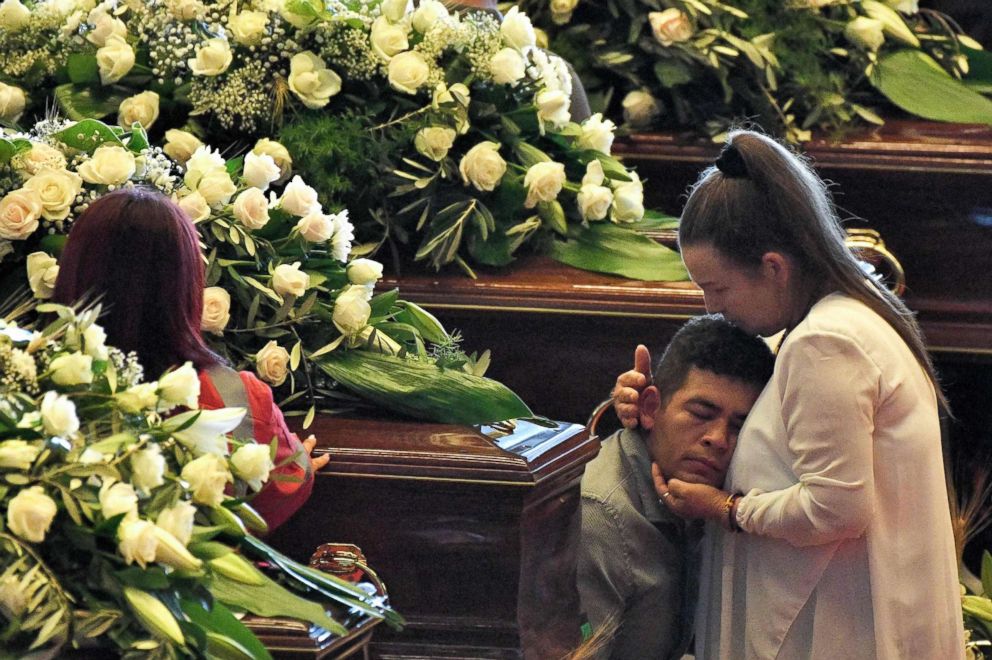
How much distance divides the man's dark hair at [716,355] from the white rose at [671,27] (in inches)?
50.5

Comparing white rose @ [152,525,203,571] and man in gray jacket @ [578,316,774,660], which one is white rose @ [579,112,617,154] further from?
white rose @ [152,525,203,571]

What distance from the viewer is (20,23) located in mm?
2850

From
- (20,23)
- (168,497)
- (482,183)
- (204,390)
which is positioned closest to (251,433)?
(204,390)

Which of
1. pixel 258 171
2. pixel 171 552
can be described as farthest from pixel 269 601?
pixel 258 171

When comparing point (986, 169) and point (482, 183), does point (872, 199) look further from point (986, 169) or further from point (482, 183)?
point (482, 183)

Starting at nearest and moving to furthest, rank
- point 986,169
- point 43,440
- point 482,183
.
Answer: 1. point 43,440
2. point 482,183
3. point 986,169

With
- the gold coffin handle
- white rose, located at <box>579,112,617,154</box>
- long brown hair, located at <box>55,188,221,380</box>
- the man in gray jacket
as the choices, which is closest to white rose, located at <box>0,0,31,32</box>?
white rose, located at <box>579,112,617,154</box>

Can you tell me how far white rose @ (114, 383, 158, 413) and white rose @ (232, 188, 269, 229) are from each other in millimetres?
744

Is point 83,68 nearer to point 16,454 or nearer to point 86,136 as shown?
point 86,136

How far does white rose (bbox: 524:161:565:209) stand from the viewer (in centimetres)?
283

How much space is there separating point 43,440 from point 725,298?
111 cm

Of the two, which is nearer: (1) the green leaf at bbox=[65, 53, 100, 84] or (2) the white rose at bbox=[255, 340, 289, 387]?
(2) the white rose at bbox=[255, 340, 289, 387]

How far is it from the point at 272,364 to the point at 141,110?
2.34 feet

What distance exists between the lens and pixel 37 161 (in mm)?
2188
